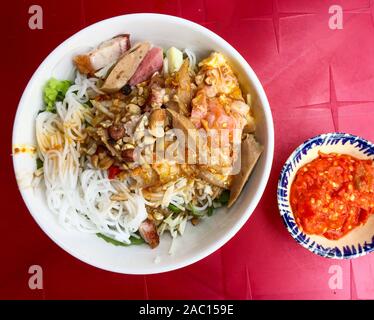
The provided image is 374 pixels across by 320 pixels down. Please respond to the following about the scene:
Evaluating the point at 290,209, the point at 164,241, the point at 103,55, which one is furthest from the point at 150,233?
the point at 103,55

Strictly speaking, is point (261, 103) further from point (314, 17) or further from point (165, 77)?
point (314, 17)

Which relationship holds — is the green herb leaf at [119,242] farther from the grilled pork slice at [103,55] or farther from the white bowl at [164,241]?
the grilled pork slice at [103,55]

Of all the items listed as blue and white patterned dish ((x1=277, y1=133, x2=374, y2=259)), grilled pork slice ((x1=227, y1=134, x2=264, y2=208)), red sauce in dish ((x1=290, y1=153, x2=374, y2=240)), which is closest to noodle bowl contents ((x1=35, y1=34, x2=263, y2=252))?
grilled pork slice ((x1=227, y1=134, x2=264, y2=208))

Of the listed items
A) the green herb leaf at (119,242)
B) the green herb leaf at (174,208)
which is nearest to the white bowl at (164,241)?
the green herb leaf at (119,242)

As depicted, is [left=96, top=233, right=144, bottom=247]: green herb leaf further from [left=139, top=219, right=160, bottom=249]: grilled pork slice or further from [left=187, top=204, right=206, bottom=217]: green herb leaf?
[left=187, top=204, right=206, bottom=217]: green herb leaf

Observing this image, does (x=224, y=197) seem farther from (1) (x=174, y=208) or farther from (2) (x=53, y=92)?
(2) (x=53, y=92)
